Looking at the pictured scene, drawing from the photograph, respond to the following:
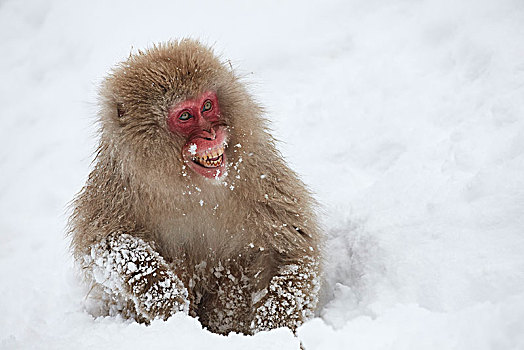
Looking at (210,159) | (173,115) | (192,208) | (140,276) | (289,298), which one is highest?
(173,115)

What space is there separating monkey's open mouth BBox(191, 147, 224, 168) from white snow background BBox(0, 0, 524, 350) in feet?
1.90

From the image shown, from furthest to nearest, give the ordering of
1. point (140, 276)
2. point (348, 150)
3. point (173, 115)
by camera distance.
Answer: point (348, 150), point (140, 276), point (173, 115)

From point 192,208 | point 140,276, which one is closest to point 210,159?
point 192,208

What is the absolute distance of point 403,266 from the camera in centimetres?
264

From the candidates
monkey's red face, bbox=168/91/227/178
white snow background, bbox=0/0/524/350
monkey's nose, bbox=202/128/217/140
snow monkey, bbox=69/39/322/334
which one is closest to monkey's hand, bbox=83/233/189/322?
snow monkey, bbox=69/39/322/334

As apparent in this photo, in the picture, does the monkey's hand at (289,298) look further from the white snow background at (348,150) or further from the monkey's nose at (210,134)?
the monkey's nose at (210,134)

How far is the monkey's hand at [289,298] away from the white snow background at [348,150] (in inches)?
6.4

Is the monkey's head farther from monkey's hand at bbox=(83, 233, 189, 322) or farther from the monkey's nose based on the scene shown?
monkey's hand at bbox=(83, 233, 189, 322)

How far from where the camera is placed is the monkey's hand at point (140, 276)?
261 centimetres

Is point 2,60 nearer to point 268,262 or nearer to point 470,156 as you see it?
point 268,262

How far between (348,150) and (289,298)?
64.9 inches

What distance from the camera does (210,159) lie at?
2416 mm

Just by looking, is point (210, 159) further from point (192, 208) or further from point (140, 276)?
point (140, 276)

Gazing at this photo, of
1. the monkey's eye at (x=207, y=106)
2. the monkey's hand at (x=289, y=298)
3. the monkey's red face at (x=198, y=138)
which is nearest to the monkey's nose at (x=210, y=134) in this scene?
the monkey's red face at (x=198, y=138)
